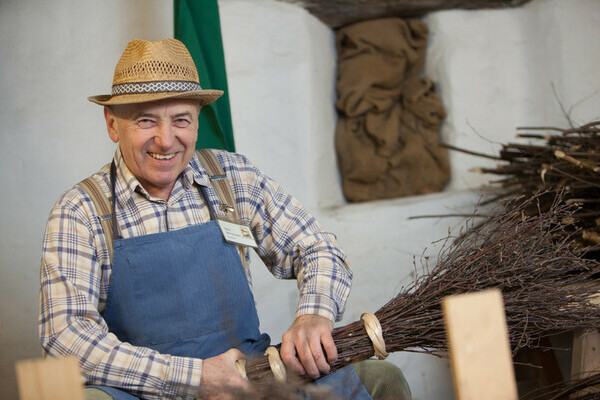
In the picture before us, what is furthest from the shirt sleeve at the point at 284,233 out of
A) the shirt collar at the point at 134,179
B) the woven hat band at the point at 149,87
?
the woven hat band at the point at 149,87

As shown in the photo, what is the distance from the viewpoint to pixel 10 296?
2.78 metres

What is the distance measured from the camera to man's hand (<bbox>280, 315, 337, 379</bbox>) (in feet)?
5.20

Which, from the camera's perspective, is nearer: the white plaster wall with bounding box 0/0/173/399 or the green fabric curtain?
the green fabric curtain

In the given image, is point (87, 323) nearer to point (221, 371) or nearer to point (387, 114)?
point (221, 371)

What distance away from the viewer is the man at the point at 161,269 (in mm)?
1598

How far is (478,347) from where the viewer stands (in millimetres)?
1031

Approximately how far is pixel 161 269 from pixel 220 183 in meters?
0.37

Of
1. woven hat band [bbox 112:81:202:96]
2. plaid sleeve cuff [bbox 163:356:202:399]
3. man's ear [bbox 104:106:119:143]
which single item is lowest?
plaid sleeve cuff [bbox 163:356:202:399]

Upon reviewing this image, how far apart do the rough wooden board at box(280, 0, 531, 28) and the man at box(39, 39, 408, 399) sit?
143 cm

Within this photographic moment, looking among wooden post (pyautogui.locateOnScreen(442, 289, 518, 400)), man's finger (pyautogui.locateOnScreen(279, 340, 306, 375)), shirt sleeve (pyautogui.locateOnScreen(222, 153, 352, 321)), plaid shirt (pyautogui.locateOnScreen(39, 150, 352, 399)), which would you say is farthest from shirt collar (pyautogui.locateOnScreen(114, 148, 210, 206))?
wooden post (pyautogui.locateOnScreen(442, 289, 518, 400))

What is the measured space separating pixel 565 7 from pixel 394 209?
4.48ft

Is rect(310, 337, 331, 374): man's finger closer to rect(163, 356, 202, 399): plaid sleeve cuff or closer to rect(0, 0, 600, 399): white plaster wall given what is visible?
rect(163, 356, 202, 399): plaid sleeve cuff

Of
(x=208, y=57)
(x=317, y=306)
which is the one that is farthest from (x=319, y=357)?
(x=208, y=57)

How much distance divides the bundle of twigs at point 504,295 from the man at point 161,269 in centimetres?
7
